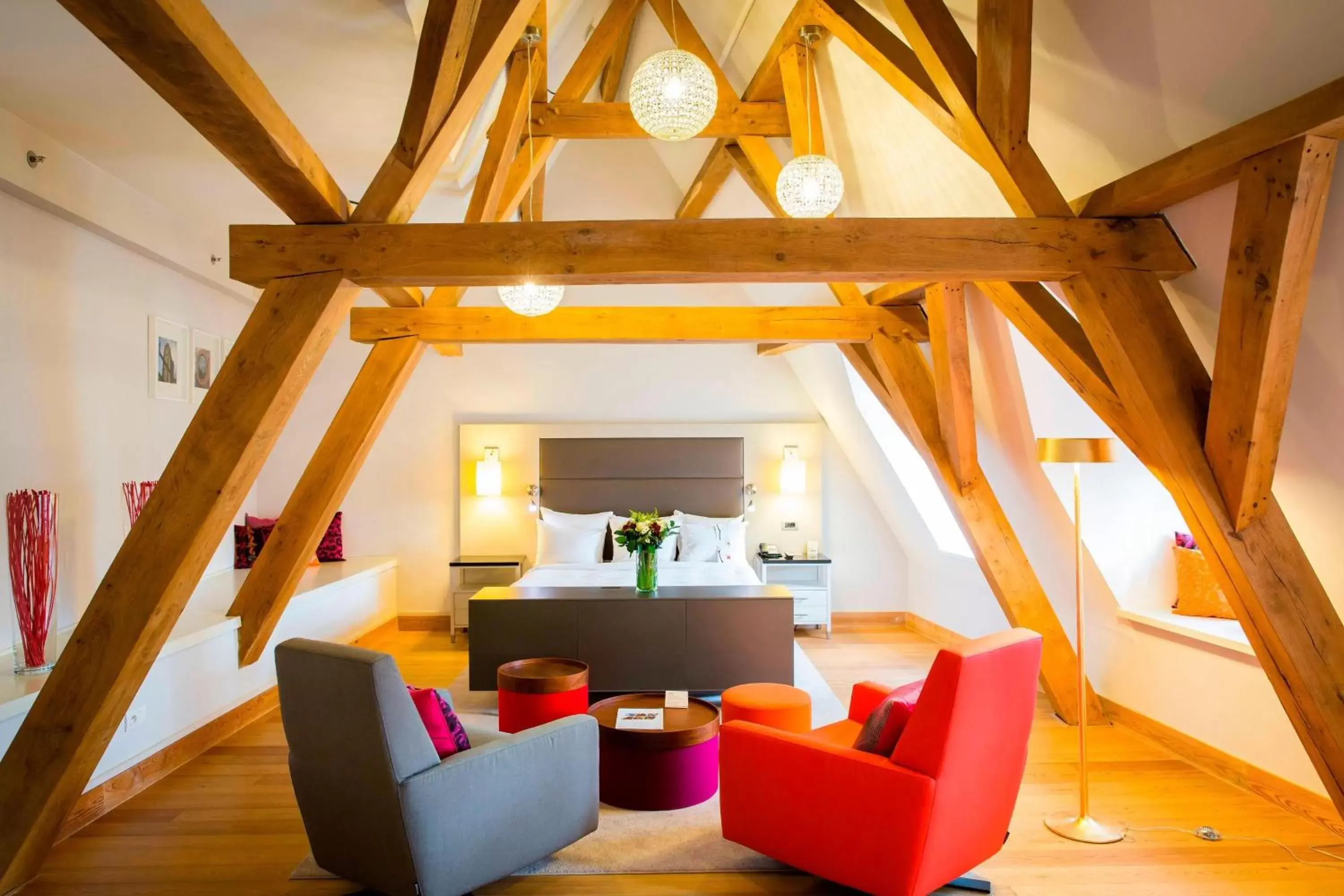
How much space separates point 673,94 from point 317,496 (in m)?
2.79

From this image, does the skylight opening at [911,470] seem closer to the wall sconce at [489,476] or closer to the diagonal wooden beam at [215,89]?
the wall sconce at [489,476]

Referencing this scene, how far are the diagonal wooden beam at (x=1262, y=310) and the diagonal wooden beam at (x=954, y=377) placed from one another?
1.44 m

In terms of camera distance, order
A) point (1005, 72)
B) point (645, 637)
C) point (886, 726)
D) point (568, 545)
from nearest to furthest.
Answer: point (886, 726)
point (1005, 72)
point (645, 637)
point (568, 545)

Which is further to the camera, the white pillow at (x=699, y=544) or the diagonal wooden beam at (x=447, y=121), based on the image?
the white pillow at (x=699, y=544)

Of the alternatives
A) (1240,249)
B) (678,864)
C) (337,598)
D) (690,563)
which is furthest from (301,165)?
(690,563)

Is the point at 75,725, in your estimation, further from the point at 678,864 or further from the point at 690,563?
the point at 690,563

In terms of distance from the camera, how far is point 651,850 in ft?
10.1

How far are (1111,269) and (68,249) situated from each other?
4350 millimetres

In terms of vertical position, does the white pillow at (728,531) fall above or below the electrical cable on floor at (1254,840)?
above

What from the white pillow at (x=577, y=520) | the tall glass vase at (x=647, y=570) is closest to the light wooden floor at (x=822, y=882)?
the tall glass vase at (x=647, y=570)

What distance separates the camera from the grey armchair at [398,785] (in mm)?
2473

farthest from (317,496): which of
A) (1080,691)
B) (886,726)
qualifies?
(1080,691)

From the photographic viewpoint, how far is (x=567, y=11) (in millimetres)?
5094

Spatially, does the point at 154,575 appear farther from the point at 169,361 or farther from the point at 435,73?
the point at 169,361
